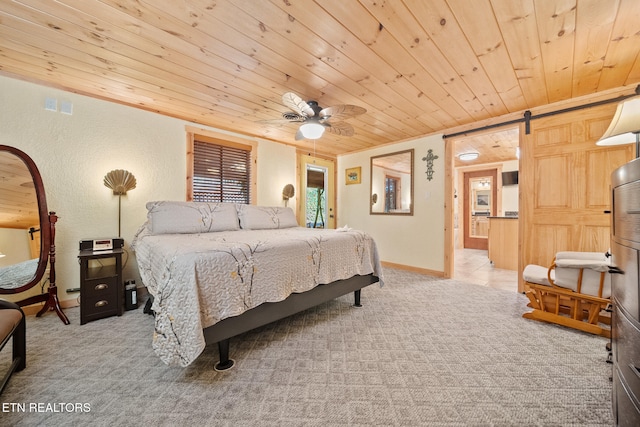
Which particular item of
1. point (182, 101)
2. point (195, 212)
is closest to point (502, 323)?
point (195, 212)

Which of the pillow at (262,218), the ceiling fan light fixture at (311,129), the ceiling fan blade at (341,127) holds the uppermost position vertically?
the ceiling fan blade at (341,127)

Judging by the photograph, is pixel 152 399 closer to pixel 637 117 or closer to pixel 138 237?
pixel 138 237

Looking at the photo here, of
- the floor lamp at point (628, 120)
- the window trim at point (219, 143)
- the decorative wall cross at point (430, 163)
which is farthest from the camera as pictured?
the decorative wall cross at point (430, 163)

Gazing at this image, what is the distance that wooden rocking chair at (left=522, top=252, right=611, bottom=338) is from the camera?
2.00 m

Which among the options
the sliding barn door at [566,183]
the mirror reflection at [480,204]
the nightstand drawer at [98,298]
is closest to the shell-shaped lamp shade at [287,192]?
the nightstand drawer at [98,298]

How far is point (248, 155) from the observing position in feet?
13.5

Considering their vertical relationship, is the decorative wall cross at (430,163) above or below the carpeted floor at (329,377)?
above

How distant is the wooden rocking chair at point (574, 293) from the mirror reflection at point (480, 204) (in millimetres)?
4922

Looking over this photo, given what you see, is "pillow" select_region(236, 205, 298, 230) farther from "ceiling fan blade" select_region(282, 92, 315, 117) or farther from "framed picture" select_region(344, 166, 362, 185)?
"framed picture" select_region(344, 166, 362, 185)

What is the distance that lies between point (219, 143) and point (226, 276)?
112 inches

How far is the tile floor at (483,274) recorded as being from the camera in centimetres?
357

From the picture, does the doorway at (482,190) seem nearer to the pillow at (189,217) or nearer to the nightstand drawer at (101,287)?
the pillow at (189,217)

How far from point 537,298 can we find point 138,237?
4.17m

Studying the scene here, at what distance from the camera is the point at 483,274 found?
413 cm
